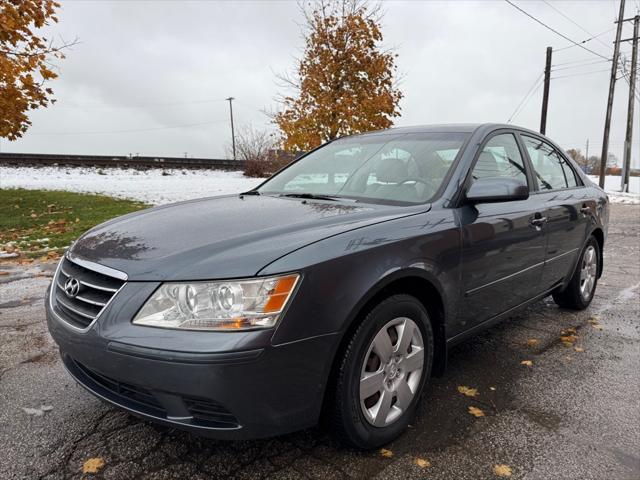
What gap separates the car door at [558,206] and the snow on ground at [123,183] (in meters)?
10.5

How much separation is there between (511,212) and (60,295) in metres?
2.65

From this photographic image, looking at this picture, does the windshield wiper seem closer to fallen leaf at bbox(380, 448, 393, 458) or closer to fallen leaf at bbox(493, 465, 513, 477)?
fallen leaf at bbox(380, 448, 393, 458)

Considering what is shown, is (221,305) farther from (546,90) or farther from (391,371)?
(546,90)

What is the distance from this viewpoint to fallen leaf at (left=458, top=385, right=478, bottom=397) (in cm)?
290

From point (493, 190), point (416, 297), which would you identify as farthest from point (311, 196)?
point (493, 190)

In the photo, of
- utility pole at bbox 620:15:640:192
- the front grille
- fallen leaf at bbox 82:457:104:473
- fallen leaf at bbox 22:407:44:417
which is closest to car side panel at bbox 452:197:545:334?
the front grille

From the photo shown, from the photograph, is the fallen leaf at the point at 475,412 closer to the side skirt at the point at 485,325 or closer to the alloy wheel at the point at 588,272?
the side skirt at the point at 485,325

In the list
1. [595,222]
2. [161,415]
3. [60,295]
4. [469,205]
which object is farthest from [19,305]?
[595,222]

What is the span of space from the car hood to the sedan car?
0.03 feet

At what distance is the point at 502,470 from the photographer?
2.18 metres

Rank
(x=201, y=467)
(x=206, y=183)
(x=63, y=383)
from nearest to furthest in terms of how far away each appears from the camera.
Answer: (x=201, y=467) < (x=63, y=383) < (x=206, y=183)

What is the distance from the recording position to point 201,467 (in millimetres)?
2166

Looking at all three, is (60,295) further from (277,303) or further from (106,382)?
(277,303)

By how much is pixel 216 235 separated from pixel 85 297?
63 centimetres
